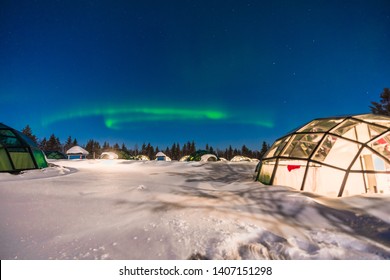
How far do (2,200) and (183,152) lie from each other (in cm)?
10395

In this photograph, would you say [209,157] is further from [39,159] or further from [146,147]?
[146,147]

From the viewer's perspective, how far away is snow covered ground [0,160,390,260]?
209cm

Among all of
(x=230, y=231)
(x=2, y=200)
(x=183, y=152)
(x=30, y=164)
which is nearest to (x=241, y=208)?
(x=230, y=231)

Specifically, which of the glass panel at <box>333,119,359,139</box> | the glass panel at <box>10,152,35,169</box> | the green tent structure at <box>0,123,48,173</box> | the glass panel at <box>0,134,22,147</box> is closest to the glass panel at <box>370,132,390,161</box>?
the glass panel at <box>333,119,359,139</box>

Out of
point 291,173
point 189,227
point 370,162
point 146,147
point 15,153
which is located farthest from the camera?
point 146,147

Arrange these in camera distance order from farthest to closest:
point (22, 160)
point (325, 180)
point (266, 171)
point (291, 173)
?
point (22, 160) → point (266, 171) → point (291, 173) → point (325, 180)

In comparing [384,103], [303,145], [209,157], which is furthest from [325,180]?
→ [384,103]

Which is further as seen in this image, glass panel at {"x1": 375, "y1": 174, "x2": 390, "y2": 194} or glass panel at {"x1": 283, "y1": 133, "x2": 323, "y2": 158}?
glass panel at {"x1": 283, "y1": 133, "x2": 323, "y2": 158}

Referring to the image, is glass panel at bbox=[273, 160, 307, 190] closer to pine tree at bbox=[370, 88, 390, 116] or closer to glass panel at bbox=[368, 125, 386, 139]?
glass panel at bbox=[368, 125, 386, 139]

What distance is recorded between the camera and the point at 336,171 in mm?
4902

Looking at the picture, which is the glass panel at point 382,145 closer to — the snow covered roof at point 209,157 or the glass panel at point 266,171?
the glass panel at point 266,171

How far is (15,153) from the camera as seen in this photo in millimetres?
7145

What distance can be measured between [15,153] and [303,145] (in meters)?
10.7
